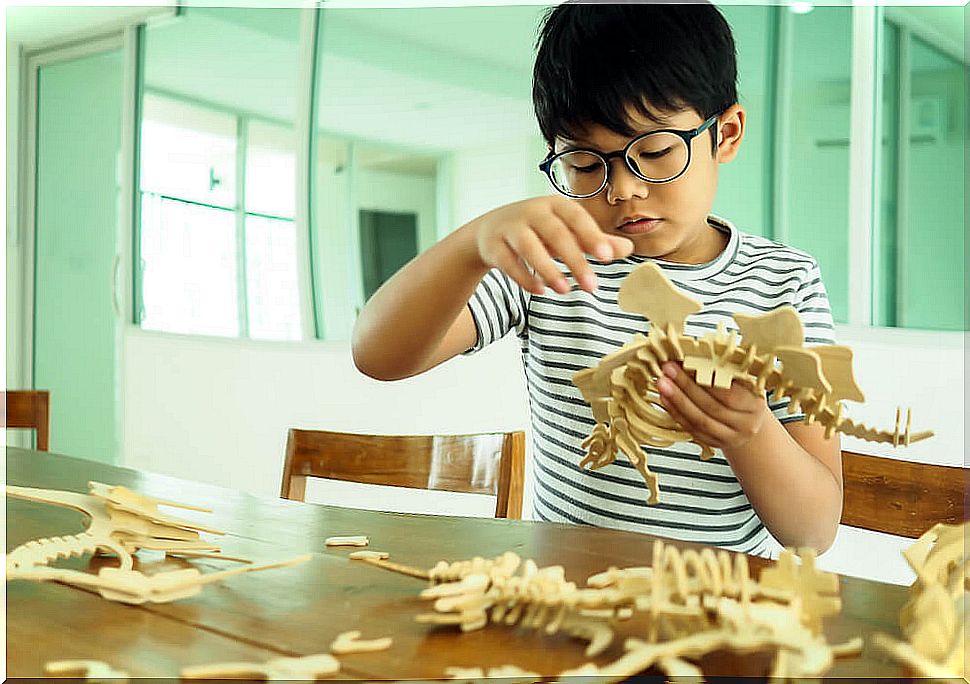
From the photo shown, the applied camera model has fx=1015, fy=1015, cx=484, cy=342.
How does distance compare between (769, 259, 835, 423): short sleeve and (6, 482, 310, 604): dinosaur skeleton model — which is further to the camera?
(769, 259, 835, 423): short sleeve

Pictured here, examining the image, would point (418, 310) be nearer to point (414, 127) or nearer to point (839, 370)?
point (839, 370)

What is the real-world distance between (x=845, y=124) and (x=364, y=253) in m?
1.77

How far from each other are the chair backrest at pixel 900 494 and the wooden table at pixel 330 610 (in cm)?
38

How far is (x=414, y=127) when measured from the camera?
352 cm

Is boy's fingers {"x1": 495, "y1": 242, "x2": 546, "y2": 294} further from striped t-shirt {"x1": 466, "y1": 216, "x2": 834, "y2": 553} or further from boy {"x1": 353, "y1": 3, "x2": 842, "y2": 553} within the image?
striped t-shirt {"x1": 466, "y1": 216, "x2": 834, "y2": 553}

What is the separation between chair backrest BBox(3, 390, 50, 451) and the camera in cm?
206

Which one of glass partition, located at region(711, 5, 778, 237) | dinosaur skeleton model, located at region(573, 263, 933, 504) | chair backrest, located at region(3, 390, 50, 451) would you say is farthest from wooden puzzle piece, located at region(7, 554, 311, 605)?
glass partition, located at region(711, 5, 778, 237)

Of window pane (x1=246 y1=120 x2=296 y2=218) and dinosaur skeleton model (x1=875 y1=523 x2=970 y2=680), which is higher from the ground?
window pane (x1=246 y1=120 x2=296 y2=218)

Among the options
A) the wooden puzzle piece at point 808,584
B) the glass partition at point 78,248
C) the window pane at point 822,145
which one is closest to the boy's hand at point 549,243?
the wooden puzzle piece at point 808,584

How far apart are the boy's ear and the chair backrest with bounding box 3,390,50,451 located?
1.50 m

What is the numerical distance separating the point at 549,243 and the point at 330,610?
0.26 meters

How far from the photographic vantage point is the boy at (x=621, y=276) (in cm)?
93

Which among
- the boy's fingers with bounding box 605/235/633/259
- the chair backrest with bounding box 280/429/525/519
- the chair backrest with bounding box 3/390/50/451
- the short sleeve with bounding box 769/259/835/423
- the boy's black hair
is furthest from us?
the chair backrest with bounding box 3/390/50/451

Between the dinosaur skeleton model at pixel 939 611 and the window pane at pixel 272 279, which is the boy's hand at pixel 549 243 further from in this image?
the window pane at pixel 272 279
